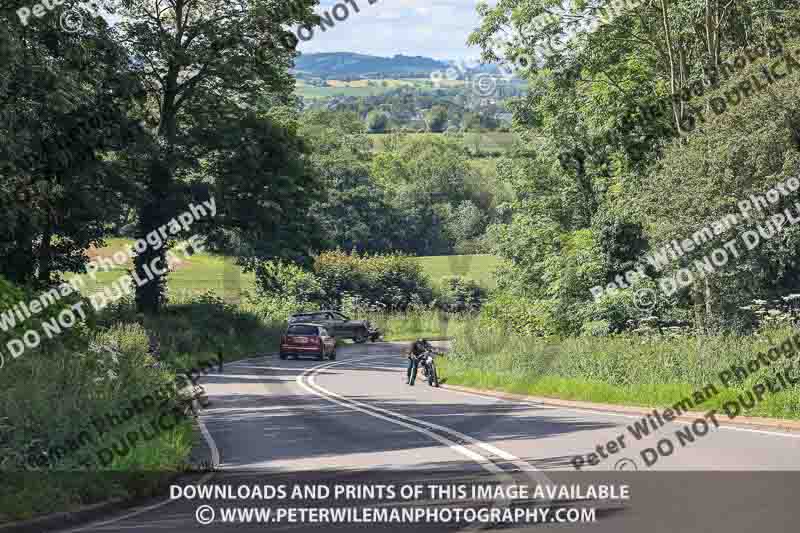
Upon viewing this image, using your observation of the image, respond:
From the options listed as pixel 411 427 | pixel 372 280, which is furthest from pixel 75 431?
pixel 372 280

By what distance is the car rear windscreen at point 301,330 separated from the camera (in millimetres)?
50438

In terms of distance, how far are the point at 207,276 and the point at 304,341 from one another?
3051 cm

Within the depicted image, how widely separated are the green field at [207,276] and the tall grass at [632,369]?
24.9m

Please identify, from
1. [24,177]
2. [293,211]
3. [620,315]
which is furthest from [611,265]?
→ [24,177]

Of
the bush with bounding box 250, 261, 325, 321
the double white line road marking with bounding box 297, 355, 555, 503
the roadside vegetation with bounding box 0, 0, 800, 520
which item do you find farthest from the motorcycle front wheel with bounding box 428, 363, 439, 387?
the bush with bounding box 250, 261, 325, 321

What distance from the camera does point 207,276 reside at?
79.1m

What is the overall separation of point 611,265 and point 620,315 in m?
4.81

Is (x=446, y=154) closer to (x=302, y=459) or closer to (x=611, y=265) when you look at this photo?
(x=611, y=265)

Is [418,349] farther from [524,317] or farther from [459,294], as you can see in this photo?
[459,294]

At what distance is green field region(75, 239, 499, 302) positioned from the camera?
64.5m

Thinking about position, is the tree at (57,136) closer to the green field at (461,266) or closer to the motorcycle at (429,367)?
the motorcycle at (429,367)

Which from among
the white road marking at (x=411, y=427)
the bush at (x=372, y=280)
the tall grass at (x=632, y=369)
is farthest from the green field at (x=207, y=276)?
the tall grass at (x=632, y=369)

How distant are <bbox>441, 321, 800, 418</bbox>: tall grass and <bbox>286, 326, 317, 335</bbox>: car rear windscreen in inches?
599

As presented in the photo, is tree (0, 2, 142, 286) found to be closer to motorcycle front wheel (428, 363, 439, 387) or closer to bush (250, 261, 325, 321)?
motorcycle front wheel (428, 363, 439, 387)
